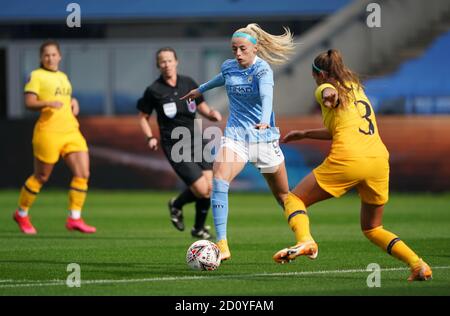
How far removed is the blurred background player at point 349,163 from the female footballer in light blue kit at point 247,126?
1162 mm

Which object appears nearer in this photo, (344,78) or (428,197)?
(344,78)

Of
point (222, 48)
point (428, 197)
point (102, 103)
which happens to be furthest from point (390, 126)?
point (102, 103)

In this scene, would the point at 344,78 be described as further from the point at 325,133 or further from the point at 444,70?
the point at 444,70

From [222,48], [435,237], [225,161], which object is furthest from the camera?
[222,48]

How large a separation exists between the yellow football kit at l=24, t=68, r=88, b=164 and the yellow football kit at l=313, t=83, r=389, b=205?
19.1 ft

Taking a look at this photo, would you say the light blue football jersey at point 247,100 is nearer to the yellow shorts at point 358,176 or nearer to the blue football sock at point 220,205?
the blue football sock at point 220,205

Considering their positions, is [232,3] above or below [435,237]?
above

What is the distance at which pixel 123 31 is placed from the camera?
101 ft

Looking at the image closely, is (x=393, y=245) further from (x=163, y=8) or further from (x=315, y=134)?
(x=163, y=8)

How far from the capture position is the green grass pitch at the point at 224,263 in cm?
870

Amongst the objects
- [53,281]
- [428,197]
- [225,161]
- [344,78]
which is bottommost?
[428,197]

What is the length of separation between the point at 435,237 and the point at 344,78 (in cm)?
483

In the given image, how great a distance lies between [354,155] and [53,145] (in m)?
6.14
